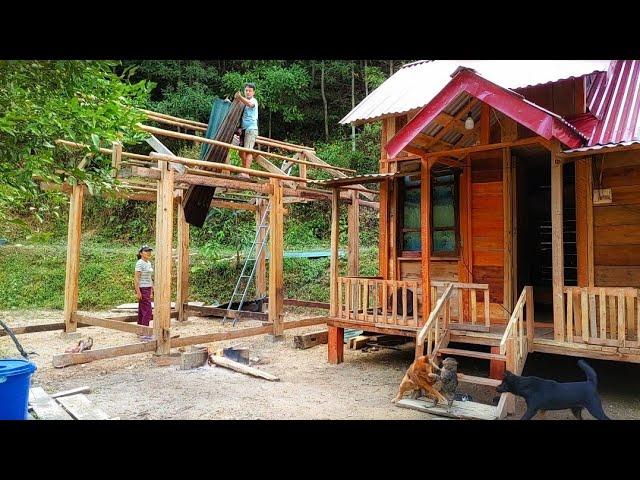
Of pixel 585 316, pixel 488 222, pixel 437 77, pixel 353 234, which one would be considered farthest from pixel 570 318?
pixel 353 234

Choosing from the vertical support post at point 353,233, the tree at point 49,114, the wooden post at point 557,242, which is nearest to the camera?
the tree at point 49,114

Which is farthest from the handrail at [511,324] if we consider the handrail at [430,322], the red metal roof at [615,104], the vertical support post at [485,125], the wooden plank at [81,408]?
the wooden plank at [81,408]

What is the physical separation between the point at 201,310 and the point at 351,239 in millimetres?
3751

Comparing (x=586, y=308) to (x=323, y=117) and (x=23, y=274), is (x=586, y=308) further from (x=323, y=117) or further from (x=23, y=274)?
(x=323, y=117)

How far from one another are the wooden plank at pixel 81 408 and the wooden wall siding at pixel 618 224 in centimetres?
597

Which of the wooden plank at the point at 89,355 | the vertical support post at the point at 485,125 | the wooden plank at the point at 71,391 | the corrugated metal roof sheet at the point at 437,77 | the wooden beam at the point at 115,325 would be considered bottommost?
the wooden plank at the point at 71,391

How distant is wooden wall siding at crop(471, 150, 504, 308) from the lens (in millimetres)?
7121

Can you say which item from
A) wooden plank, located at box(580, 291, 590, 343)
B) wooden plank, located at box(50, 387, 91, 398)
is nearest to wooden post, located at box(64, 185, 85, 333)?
wooden plank, located at box(50, 387, 91, 398)

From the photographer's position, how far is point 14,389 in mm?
4195

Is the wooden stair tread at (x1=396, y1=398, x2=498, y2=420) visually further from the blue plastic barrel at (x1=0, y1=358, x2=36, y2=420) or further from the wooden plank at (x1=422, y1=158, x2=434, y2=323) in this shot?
the blue plastic barrel at (x1=0, y1=358, x2=36, y2=420)

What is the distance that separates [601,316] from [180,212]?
8720mm

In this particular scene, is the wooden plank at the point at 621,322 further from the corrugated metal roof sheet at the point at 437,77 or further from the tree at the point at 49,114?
the tree at the point at 49,114

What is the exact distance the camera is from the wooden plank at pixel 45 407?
4.92 m

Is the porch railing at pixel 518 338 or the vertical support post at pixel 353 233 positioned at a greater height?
the vertical support post at pixel 353 233
